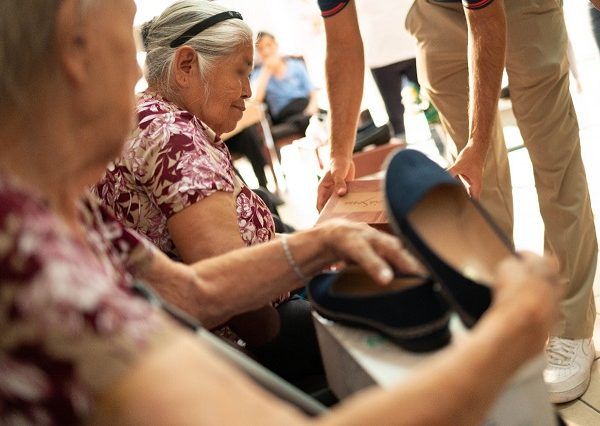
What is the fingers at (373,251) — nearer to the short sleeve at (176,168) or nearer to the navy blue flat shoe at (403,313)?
the navy blue flat shoe at (403,313)

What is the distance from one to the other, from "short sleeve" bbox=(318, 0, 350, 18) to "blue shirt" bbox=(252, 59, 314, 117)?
4501 mm

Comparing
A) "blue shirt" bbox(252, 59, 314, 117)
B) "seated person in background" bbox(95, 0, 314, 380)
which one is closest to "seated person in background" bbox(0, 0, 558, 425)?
"seated person in background" bbox(95, 0, 314, 380)

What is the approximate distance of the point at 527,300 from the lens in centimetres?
74

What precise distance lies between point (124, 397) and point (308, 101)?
622 centimetres

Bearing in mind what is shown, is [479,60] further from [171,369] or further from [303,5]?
[303,5]

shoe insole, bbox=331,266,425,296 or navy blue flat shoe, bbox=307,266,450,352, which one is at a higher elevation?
navy blue flat shoe, bbox=307,266,450,352

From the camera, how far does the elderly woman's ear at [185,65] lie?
1.69 meters

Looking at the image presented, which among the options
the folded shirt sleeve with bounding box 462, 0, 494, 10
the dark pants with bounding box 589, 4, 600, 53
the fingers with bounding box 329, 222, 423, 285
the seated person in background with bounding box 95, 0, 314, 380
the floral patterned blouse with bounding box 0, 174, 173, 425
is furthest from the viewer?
the dark pants with bounding box 589, 4, 600, 53

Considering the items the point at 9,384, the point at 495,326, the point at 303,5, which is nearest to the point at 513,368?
the point at 495,326

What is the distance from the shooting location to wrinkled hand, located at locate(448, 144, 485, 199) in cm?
184

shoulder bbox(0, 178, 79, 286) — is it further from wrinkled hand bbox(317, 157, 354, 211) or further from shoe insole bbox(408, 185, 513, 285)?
wrinkled hand bbox(317, 157, 354, 211)

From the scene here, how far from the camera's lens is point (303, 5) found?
6113 millimetres

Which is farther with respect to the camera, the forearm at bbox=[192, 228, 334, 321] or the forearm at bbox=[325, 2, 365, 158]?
the forearm at bbox=[325, 2, 365, 158]

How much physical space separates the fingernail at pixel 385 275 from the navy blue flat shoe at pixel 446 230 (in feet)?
0.17
